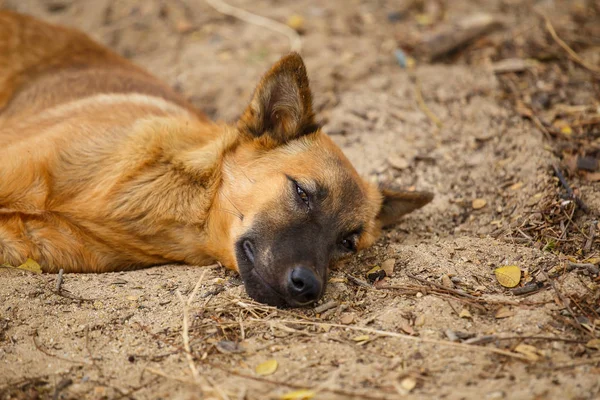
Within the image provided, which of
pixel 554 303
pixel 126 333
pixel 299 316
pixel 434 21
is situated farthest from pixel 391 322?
pixel 434 21

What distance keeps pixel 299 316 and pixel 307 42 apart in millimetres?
4162

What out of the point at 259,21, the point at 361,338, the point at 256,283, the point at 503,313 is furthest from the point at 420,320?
the point at 259,21

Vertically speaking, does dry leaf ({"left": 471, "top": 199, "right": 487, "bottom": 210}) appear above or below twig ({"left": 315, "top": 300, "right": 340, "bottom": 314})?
below

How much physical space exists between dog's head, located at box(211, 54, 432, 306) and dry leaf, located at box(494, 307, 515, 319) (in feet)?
3.18

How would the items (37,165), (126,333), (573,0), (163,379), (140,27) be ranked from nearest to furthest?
Answer: (163,379) < (126,333) < (37,165) < (573,0) < (140,27)

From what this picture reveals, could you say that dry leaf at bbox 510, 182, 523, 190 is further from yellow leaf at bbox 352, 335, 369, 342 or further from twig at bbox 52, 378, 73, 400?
twig at bbox 52, 378, 73, 400

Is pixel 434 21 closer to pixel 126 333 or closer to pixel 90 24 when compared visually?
pixel 90 24

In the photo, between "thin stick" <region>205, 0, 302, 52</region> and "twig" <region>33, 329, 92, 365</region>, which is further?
"thin stick" <region>205, 0, 302, 52</region>

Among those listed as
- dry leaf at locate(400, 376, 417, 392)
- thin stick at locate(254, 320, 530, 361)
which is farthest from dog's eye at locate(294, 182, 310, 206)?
dry leaf at locate(400, 376, 417, 392)

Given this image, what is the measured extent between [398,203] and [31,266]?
2601 mm

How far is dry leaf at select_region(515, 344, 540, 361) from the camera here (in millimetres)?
2799

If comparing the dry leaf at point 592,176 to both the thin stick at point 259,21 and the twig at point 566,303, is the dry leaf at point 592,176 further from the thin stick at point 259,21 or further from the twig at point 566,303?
the thin stick at point 259,21

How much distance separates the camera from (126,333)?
10.3 feet

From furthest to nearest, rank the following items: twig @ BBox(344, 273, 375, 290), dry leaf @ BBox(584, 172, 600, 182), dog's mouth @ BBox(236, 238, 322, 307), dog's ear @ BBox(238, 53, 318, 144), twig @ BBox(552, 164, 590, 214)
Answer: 1. dry leaf @ BBox(584, 172, 600, 182)
2. twig @ BBox(552, 164, 590, 214)
3. dog's ear @ BBox(238, 53, 318, 144)
4. twig @ BBox(344, 273, 375, 290)
5. dog's mouth @ BBox(236, 238, 322, 307)
